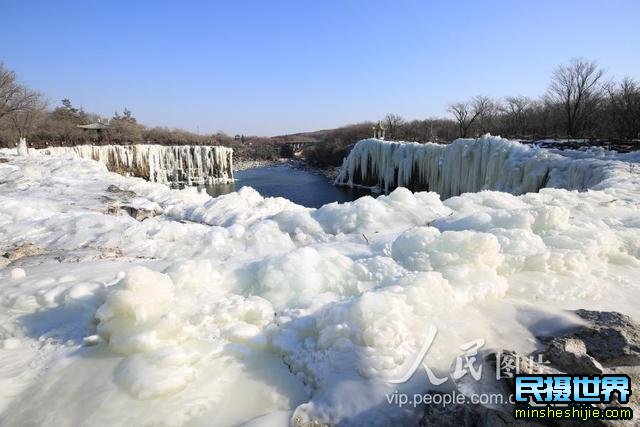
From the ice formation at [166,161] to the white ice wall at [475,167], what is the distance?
45.2 feet

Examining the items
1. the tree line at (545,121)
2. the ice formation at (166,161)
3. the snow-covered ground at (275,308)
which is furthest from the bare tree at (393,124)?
the snow-covered ground at (275,308)

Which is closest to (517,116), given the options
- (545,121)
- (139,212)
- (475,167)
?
(545,121)

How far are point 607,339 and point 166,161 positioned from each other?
3226 centimetres

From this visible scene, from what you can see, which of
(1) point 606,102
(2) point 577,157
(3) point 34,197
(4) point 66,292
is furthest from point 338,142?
(4) point 66,292

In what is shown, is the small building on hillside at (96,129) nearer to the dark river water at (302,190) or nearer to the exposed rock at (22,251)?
the dark river water at (302,190)

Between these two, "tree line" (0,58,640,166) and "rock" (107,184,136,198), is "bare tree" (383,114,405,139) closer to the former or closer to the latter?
"tree line" (0,58,640,166)

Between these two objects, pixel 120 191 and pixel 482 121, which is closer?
pixel 120 191

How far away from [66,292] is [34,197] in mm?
5864

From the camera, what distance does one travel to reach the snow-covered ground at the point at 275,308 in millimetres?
1805

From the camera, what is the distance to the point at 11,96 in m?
22.1

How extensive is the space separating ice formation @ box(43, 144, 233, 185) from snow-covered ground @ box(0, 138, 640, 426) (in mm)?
23412

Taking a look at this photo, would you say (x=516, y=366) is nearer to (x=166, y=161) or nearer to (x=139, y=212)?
(x=139, y=212)

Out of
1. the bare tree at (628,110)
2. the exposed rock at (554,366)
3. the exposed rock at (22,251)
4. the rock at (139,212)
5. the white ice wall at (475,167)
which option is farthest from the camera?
the bare tree at (628,110)

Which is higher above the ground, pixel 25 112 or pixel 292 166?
pixel 25 112
